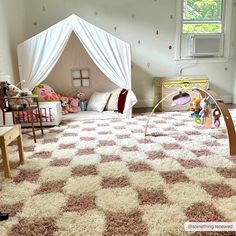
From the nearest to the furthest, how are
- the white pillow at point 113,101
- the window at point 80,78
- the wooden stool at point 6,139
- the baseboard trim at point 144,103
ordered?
the wooden stool at point 6,139
the white pillow at point 113,101
the window at point 80,78
the baseboard trim at point 144,103

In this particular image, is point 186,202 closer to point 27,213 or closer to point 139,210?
point 139,210

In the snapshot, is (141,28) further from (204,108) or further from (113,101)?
(204,108)

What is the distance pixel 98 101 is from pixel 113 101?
0.29 m

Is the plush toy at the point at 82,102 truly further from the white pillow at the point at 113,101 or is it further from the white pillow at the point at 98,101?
the white pillow at the point at 113,101

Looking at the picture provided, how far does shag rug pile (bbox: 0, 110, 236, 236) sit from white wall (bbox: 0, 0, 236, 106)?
88.4 inches

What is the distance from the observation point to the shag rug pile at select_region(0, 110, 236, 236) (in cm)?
141

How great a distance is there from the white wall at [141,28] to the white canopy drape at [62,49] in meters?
0.86

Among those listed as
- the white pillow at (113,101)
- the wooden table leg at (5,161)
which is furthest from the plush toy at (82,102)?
the wooden table leg at (5,161)

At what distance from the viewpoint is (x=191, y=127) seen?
3.38m

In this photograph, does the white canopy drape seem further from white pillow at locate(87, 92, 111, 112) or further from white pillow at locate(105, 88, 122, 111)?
white pillow at locate(87, 92, 111, 112)

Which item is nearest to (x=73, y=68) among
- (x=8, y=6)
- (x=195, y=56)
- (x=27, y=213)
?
(x=8, y=6)

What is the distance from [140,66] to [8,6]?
253cm

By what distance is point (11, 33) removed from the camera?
13.1 feet

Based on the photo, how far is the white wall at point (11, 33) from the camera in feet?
12.0
